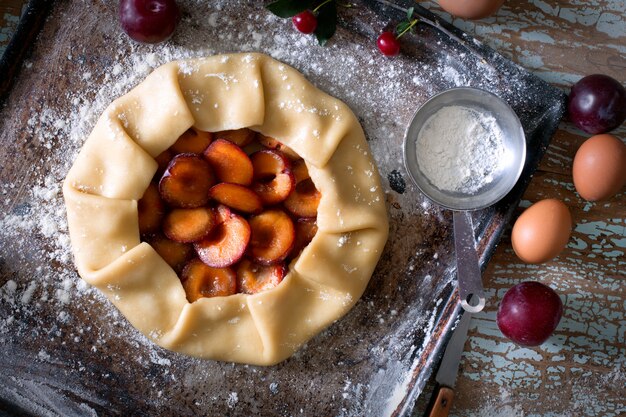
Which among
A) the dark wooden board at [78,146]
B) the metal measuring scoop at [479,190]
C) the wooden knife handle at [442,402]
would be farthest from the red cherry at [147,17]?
the wooden knife handle at [442,402]

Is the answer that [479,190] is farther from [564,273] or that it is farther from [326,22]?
[326,22]

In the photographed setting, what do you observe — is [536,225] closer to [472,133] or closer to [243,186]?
[472,133]


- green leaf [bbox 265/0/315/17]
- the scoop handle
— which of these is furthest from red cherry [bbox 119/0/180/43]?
the scoop handle

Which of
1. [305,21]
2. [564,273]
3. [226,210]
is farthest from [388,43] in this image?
[564,273]

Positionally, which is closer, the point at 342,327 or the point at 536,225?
the point at 536,225

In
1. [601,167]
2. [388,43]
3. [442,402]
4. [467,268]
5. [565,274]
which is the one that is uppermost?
[388,43]

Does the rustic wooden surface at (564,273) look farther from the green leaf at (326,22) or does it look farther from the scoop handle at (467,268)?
the green leaf at (326,22)

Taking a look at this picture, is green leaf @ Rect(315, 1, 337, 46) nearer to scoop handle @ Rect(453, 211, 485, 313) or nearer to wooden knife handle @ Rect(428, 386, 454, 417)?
scoop handle @ Rect(453, 211, 485, 313)

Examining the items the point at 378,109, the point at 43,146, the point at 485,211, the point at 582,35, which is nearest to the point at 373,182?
the point at 378,109
